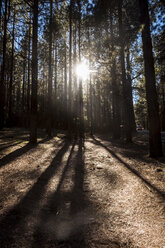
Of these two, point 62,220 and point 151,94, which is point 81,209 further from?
point 151,94

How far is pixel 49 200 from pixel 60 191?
0.44 metres

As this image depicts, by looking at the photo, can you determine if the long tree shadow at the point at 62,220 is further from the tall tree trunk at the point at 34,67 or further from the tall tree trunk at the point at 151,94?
the tall tree trunk at the point at 34,67

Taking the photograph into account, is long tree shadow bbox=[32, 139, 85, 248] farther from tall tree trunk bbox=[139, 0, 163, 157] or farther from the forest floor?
tall tree trunk bbox=[139, 0, 163, 157]

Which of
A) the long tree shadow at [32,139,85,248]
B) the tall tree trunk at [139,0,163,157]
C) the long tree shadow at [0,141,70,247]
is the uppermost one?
the tall tree trunk at [139,0,163,157]

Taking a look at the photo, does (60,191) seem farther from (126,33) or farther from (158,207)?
(126,33)

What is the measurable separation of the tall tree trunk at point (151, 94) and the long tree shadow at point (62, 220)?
4543 mm

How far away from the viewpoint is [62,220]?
84.7 inches

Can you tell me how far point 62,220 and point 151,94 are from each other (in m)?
6.32

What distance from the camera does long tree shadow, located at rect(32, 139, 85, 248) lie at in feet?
5.67

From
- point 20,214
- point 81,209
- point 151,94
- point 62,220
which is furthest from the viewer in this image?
point 151,94

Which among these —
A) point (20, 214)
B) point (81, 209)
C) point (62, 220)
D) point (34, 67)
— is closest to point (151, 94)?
point (81, 209)

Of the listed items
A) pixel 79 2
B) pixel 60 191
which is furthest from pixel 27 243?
pixel 79 2

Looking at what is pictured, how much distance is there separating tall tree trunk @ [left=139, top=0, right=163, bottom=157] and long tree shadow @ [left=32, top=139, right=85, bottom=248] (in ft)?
14.9

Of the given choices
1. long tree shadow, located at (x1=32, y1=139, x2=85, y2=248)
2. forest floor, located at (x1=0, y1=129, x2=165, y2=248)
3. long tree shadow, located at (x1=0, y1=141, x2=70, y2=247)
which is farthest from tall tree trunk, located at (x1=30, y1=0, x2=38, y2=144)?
long tree shadow, located at (x1=32, y1=139, x2=85, y2=248)
